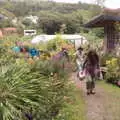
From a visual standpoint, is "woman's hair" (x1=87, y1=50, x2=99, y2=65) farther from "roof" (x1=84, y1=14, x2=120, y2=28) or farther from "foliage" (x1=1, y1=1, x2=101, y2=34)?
"foliage" (x1=1, y1=1, x2=101, y2=34)

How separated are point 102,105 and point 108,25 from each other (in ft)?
35.6

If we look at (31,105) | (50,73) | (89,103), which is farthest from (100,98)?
(31,105)

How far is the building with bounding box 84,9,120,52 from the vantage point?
20594 millimetres

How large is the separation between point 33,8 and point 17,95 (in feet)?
313

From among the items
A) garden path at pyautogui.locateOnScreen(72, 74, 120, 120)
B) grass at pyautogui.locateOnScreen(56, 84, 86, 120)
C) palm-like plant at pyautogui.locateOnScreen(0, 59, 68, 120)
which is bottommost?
garden path at pyautogui.locateOnScreen(72, 74, 120, 120)

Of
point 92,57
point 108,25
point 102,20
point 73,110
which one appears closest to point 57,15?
point 108,25

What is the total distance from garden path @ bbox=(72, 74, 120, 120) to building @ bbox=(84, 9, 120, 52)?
5861 mm

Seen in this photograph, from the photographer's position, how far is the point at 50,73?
12891mm

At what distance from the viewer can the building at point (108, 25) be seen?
67.6 ft

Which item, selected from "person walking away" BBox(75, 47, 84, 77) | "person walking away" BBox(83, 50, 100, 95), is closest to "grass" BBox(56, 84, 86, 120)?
"person walking away" BBox(83, 50, 100, 95)

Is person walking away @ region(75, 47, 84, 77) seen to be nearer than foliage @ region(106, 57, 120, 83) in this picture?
No

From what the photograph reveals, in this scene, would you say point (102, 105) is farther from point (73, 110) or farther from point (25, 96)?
point (25, 96)

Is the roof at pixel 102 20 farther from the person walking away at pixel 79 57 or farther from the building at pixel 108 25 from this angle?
the person walking away at pixel 79 57


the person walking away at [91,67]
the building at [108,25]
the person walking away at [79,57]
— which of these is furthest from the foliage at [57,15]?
the person walking away at [91,67]
